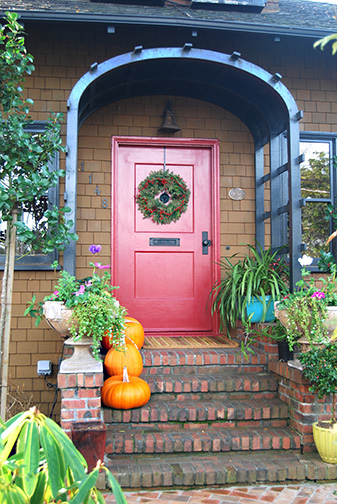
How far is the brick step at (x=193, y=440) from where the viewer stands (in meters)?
3.49

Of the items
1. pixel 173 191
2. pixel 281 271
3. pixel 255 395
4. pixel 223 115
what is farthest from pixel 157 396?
A: pixel 223 115

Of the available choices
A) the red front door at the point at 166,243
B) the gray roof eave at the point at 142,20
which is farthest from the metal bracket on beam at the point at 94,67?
the red front door at the point at 166,243

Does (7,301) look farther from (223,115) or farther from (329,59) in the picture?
(329,59)

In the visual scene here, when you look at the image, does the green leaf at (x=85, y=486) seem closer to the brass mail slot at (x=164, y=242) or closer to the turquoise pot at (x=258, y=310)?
the turquoise pot at (x=258, y=310)

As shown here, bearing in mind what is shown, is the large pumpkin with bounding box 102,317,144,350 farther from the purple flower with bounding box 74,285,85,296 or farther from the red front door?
the purple flower with bounding box 74,285,85,296

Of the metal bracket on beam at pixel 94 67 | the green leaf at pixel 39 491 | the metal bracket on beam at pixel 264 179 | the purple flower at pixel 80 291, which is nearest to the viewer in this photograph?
the green leaf at pixel 39 491

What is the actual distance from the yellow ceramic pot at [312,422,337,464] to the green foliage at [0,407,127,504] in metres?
2.78

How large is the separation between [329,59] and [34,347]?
4.24 metres

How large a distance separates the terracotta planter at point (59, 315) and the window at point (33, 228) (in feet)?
4.07

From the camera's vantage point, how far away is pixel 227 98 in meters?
5.18

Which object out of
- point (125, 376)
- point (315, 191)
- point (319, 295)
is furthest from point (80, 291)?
point (315, 191)

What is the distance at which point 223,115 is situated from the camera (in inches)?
213

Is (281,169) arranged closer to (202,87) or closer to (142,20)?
(202,87)

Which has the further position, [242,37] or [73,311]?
[242,37]
